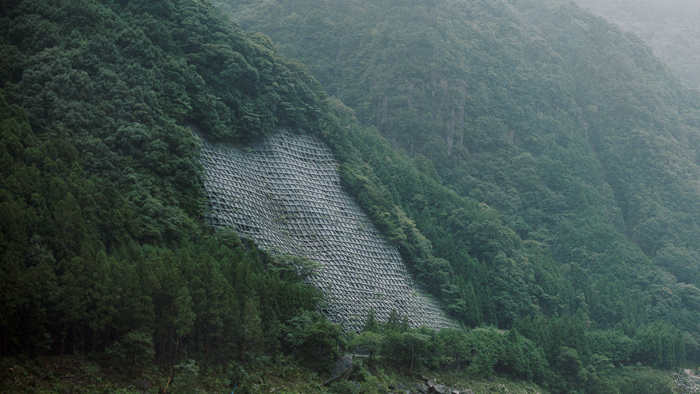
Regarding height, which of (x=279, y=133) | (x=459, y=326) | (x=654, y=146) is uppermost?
(x=654, y=146)

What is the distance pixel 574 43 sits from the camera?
3984 inches

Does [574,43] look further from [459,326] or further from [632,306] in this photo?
[459,326]

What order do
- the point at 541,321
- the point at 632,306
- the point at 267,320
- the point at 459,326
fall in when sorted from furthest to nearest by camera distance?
the point at 632,306, the point at 541,321, the point at 459,326, the point at 267,320

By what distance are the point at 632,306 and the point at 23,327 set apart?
184ft

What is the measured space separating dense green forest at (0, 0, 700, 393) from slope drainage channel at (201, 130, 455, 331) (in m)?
1.46

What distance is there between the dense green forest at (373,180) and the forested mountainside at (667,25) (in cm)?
3631

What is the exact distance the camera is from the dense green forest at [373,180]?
31.5 metres

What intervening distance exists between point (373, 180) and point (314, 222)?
9506 mm

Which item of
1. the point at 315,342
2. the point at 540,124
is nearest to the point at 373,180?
the point at 315,342

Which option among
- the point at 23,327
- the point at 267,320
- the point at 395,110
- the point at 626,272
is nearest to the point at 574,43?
the point at 395,110

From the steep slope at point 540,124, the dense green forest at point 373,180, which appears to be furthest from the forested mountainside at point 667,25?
the steep slope at point 540,124

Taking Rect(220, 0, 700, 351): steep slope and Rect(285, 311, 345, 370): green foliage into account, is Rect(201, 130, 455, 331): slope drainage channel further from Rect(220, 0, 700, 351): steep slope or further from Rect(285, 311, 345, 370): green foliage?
Rect(220, 0, 700, 351): steep slope

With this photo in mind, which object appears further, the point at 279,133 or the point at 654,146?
the point at 654,146

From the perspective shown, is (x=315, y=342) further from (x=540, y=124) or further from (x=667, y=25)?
(x=667, y=25)
